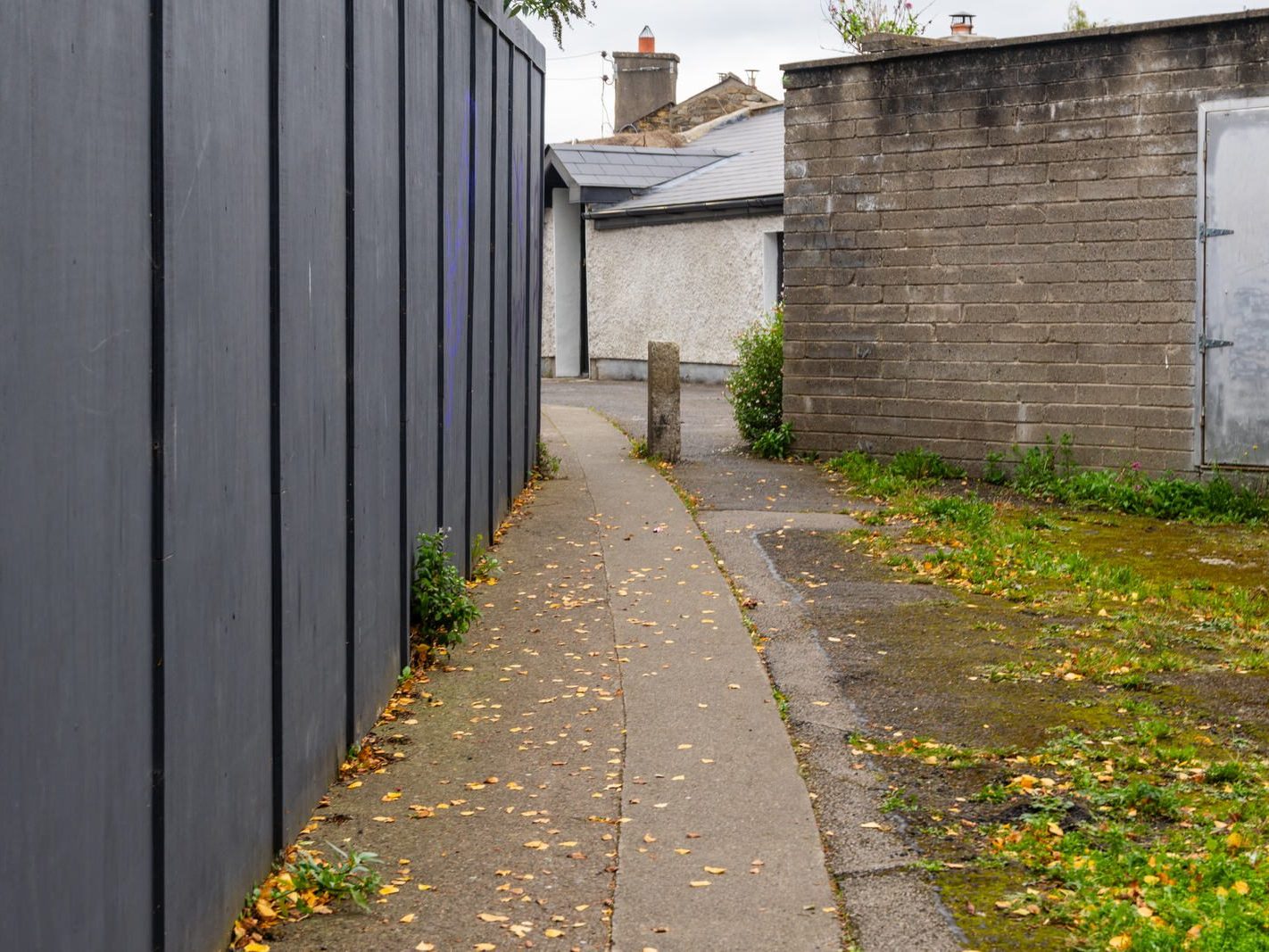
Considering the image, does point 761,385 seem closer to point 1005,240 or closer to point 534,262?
point 534,262

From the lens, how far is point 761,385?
46.4 feet

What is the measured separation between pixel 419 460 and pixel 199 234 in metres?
3.41

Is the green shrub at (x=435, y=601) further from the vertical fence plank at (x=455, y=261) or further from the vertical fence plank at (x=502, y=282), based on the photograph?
the vertical fence plank at (x=502, y=282)

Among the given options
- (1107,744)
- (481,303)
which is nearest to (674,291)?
(481,303)

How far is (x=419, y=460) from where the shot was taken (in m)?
6.85

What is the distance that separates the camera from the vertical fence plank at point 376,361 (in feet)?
18.0

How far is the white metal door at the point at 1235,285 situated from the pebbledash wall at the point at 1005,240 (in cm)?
11

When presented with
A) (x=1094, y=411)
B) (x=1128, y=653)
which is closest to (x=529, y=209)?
(x=1094, y=411)

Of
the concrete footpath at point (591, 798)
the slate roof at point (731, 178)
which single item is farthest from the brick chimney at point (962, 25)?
the concrete footpath at point (591, 798)

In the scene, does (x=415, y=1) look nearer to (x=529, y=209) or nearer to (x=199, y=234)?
(x=199, y=234)

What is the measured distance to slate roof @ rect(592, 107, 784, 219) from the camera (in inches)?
920

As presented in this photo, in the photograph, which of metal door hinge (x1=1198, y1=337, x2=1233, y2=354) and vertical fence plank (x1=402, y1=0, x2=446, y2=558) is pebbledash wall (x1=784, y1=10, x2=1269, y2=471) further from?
vertical fence plank (x1=402, y1=0, x2=446, y2=558)

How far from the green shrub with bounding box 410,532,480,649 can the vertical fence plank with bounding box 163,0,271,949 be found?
258 cm

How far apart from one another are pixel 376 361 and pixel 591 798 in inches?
73.9
